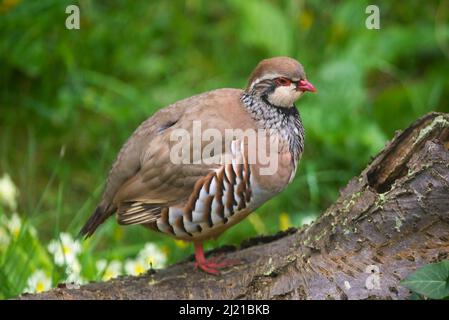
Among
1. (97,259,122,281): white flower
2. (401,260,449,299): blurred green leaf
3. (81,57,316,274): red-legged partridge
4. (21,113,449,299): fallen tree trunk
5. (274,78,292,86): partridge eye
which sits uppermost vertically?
(274,78,292,86): partridge eye

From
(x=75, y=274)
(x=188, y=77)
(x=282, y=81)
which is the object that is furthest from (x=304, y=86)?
(x=188, y=77)

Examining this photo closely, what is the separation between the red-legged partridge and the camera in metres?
3.69

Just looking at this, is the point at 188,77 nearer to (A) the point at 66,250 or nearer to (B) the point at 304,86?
(A) the point at 66,250

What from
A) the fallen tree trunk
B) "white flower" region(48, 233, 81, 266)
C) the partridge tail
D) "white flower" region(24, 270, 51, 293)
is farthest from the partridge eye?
"white flower" region(24, 270, 51, 293)

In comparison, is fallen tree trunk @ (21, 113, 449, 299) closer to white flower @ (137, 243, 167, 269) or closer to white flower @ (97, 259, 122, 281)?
white flower @ (97, 259, 122, 281)

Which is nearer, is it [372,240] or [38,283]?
[372,240]

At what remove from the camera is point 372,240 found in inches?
122

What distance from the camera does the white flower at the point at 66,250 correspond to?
3974 millimetres

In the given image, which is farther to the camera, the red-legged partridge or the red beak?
the red beak

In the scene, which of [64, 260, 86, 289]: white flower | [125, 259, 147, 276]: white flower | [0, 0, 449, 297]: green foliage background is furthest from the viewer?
[0, 0, 449, 297]: green foliage background

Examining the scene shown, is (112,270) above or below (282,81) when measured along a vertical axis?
below

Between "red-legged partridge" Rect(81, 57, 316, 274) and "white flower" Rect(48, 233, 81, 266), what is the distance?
0.19m

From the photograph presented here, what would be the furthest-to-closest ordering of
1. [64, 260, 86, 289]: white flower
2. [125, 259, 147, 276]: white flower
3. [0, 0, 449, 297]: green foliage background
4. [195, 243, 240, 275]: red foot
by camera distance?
[0, 0, 449, 297]: green foliage background → [125, 259, 147, 276]: white flower → [64, 260, 86, 289]: white flower → [195, 243, 240, 275]: red foot

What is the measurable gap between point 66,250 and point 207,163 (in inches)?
39.8
